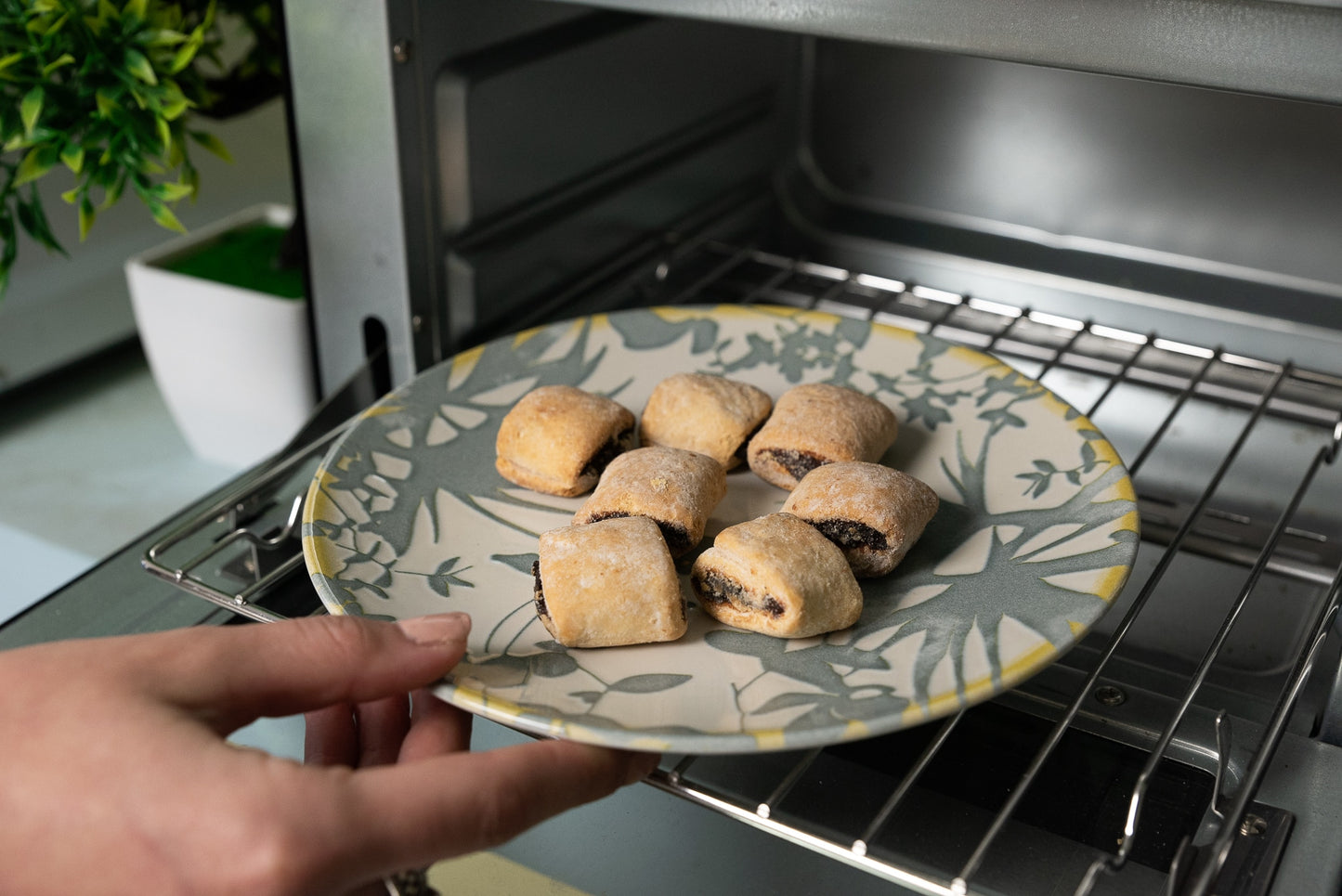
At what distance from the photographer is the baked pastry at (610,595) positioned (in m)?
0.63

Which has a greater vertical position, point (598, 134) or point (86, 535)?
point (598, 134)

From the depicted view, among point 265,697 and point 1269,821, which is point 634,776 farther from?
point 1269,821

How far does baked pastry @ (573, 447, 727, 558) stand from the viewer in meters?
0.70

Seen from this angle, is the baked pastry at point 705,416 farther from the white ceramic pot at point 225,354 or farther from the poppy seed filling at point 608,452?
the white ceramic pot at point 225,354

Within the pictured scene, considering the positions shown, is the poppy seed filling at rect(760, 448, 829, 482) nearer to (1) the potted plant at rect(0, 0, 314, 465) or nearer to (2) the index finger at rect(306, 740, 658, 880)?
(2) the index finger at rect(306, 740, 658, 880)

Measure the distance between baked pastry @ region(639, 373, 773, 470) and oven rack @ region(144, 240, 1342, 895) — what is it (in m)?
0.21

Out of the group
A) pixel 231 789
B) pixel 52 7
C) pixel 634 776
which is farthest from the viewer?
pixel 52 7

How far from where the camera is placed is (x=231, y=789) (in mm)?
476

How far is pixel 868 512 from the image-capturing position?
692 mm

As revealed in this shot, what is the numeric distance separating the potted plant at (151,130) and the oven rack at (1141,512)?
26cm

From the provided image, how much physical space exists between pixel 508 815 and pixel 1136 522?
1.32 ft

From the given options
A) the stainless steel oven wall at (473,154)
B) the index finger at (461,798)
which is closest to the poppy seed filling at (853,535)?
the index finger at (461,798)

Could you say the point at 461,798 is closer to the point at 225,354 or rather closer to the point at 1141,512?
the point at 1141,512

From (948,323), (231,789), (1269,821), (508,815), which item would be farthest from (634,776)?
(948,323)
